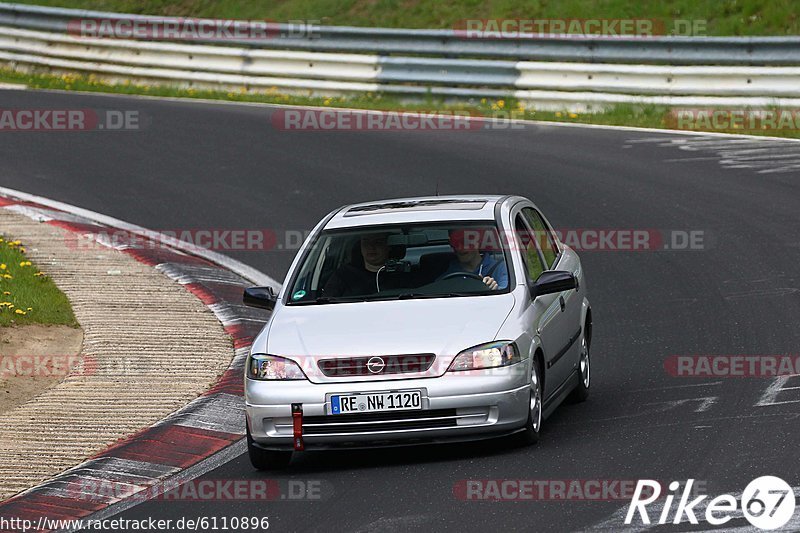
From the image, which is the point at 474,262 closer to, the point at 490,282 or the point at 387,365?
the point at 490,282

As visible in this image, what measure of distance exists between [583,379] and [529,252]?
1.00 meters

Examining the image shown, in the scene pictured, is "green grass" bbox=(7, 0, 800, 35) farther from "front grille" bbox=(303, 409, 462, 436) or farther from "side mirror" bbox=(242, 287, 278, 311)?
"front grille" bbox=(303, 409, 462, 436)

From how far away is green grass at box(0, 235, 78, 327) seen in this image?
11.8m

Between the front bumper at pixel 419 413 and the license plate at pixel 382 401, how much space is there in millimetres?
25

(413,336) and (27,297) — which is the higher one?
(413,336)

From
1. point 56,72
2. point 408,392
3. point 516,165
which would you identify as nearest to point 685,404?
point 408,392

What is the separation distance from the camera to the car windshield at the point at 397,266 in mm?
8891

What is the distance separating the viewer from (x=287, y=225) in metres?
15.4

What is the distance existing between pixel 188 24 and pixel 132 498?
17587 millimetres

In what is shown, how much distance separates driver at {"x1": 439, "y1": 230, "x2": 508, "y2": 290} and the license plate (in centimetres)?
125

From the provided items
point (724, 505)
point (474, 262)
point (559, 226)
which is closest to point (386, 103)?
point (559, 226)

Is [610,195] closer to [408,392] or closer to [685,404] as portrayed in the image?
[685,404]

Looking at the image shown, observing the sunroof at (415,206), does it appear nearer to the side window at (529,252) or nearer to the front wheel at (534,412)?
the side window at (529,252)

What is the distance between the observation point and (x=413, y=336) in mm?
8070
